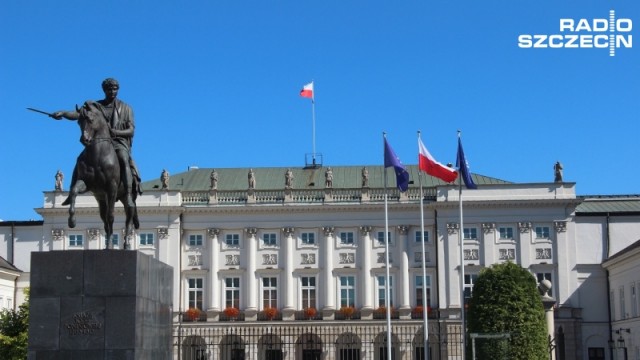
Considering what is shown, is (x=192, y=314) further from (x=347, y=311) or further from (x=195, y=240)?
(x=347, y=311)

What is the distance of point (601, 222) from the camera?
246 ft

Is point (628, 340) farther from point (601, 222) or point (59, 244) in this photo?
point (59, 244)

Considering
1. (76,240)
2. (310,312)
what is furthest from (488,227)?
(76,240)

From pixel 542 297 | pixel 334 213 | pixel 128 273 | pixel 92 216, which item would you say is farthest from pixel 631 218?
pixel 128 273

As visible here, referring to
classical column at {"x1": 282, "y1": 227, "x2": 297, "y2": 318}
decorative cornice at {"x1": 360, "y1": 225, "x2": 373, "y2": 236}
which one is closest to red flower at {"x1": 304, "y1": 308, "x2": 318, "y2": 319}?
classical column at {"x1": 282, "y1": 227, "x2": 297, "y2": 318}

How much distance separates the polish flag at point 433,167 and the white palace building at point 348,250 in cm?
2340

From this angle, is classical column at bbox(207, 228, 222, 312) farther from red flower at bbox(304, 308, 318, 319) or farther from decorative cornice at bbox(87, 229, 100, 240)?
decorative cornice at bbox(87, 229, 100, 240)

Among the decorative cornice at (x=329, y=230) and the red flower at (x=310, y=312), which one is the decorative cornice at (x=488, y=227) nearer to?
the decorative cornice at (x=329, y=230)

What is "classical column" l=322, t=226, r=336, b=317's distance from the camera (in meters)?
73.0

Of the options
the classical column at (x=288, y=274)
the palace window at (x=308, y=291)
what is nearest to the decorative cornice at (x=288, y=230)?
the classical column at (x=288, y=274)

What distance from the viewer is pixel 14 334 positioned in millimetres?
58781

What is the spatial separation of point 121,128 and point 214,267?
5525cm

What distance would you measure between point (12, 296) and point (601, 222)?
43012 millimetres

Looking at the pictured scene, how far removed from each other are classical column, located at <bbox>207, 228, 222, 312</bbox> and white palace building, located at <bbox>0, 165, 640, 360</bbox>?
0.09 meters
